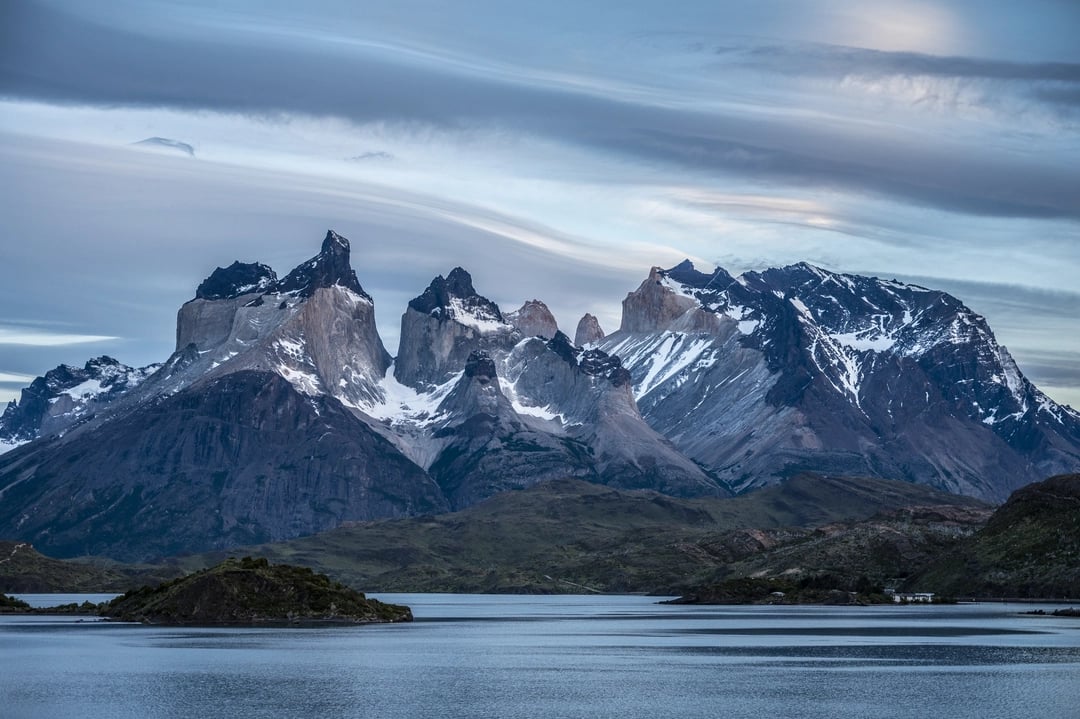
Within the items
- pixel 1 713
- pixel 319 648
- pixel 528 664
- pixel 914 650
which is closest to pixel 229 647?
pixel 319 648

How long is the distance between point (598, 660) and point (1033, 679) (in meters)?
54.4

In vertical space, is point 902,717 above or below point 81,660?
above

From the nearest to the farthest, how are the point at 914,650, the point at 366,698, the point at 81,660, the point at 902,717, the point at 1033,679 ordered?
the point at 902,717, the point at 366,698, the point at 1033,679, the point at 81,660, the point at 914,650

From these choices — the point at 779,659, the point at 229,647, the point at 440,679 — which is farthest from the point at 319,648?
the point at 779,659

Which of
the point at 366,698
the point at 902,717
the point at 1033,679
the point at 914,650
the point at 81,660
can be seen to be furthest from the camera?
the point at 914,650

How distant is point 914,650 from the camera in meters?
192

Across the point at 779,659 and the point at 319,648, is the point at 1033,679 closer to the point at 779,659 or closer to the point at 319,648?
the point at 779,659

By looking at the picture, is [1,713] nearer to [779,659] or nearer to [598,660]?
[598,660]

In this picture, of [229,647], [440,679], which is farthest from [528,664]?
[229,647]

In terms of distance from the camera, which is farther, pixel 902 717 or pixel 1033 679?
pixel 1033 679

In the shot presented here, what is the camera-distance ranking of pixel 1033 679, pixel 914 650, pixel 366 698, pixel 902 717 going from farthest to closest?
pixel 914 650 → pixel 1033 679 → pixel 366 698 → pixel 902 717

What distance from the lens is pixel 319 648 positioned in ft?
656

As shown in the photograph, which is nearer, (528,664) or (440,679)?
(440,679)

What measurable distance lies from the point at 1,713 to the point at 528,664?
68.8 metres
